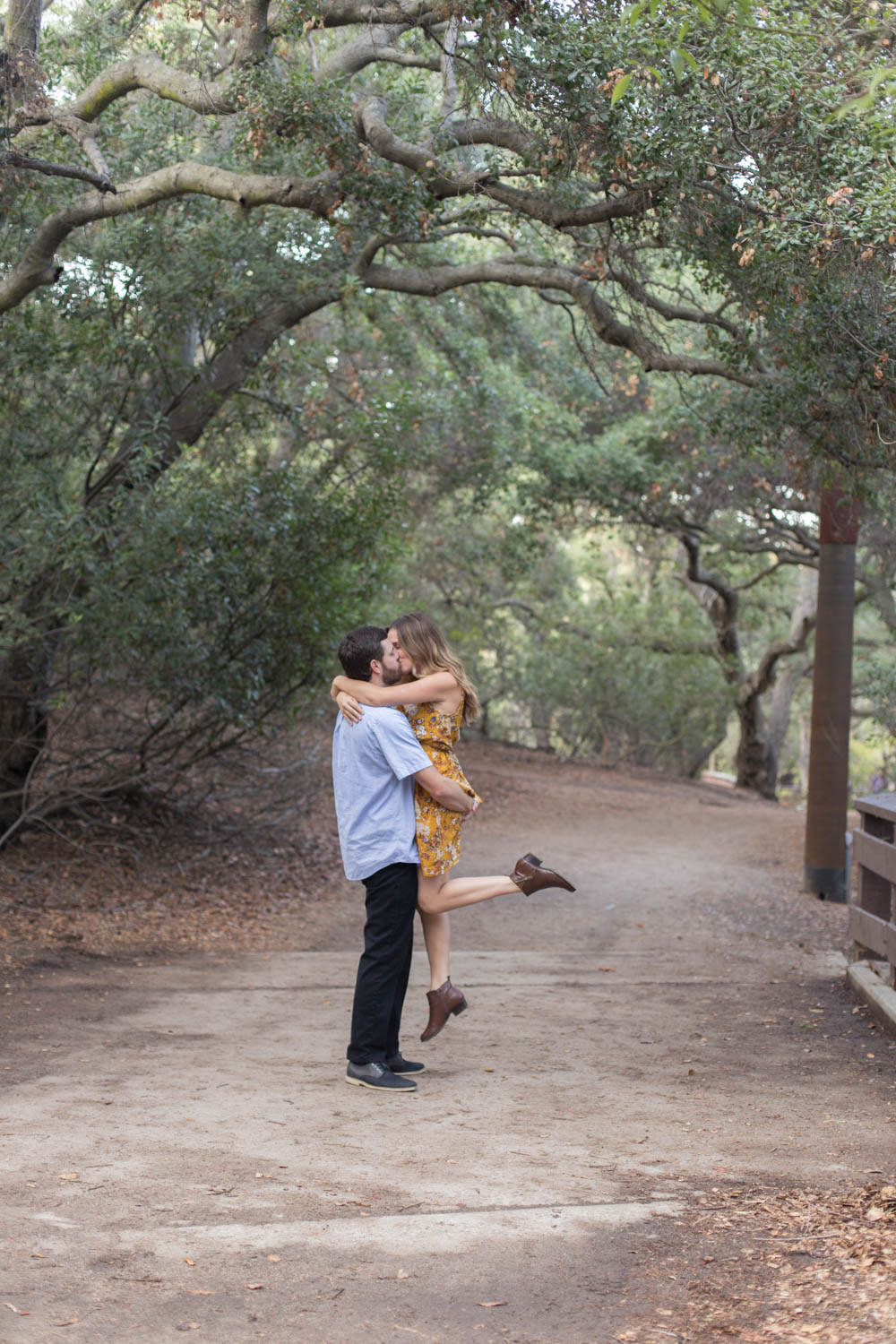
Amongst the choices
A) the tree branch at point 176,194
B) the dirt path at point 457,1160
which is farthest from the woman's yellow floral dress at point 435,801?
the tree branch at point 176,194

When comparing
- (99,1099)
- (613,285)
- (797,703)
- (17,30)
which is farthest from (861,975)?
(797,703)

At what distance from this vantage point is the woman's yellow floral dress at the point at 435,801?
16.8ft

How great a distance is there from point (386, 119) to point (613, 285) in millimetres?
1972

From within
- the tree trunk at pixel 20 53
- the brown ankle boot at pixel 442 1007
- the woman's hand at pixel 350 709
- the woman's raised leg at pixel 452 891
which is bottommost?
the brown ankle boot at pixel 442 1007

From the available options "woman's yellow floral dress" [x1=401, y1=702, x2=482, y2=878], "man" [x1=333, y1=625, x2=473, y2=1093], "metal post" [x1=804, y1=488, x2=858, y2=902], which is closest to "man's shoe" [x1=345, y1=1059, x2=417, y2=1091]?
"man" [x1=333, y1=625, x2=473, y2=1093]

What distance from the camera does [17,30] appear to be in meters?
7.30

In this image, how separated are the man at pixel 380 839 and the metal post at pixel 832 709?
699 cm

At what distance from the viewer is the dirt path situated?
9.78ft

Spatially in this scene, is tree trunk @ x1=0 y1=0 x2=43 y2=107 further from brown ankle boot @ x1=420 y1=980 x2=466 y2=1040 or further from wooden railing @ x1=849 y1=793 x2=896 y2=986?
wooden railing @ x1=849 y1=793 x2=896 y2=986

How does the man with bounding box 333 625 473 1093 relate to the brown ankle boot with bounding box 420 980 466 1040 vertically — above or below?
above

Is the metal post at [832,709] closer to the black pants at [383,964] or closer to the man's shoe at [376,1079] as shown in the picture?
the black pants at [383,964]

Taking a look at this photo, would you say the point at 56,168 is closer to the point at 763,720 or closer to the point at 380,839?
the point at 380,839

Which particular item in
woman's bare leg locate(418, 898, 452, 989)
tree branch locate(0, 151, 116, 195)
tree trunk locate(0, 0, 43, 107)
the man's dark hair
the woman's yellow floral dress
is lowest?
woman's bare leg locate(418, 898, 452, 989)

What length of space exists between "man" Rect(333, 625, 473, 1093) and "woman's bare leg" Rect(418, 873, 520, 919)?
0.14 m
